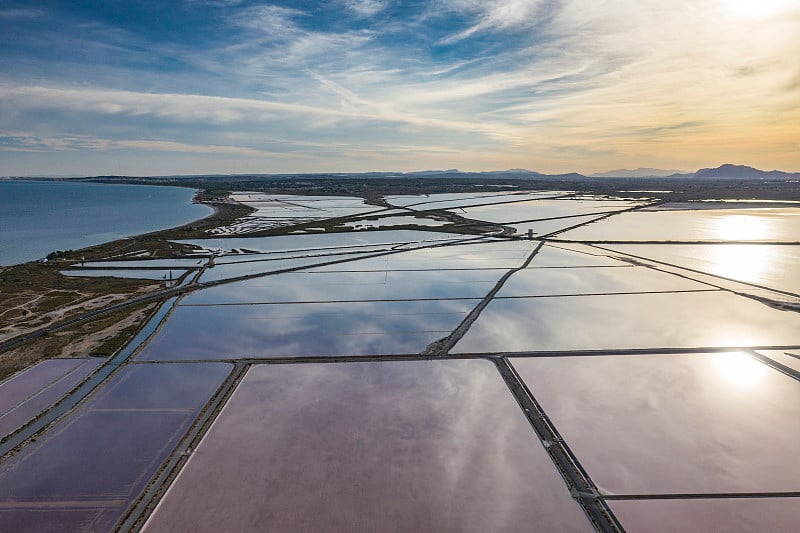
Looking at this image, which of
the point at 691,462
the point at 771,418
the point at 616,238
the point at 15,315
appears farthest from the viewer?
the point at 616,238

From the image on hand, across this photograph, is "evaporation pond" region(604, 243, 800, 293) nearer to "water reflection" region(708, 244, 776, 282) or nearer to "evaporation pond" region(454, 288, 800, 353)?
"water reflection" region(708, 244, 776, 282)

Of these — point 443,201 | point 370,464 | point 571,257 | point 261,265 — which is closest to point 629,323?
point 370,464

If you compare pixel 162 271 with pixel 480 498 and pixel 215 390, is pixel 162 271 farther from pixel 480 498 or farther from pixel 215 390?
pixel 480 498

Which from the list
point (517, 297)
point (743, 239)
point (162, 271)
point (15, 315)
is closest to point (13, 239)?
point (162, 271)

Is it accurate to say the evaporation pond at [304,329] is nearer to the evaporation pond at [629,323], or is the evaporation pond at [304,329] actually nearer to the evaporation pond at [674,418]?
the evaporation pond at [629,323]

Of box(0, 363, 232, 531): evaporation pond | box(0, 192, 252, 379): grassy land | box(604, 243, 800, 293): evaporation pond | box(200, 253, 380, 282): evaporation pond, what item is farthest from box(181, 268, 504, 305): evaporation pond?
box(604, 243, 800, 293): evaporation pond

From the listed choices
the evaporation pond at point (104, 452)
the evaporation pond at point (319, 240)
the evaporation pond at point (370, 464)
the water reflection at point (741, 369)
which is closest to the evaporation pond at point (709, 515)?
the evaporation pond at point (370, 464)
